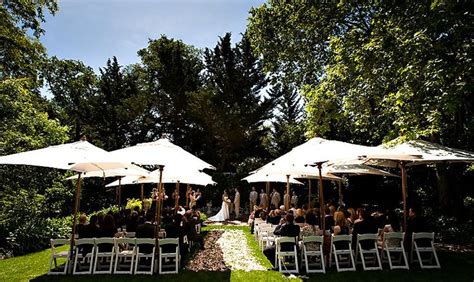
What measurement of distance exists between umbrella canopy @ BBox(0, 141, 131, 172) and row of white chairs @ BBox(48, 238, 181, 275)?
1.68 meters

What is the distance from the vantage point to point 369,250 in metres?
7.53

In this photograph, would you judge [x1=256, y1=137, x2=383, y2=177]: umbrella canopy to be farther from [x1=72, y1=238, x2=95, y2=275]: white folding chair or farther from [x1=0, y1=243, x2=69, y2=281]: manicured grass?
[x1=0, y1=243, x2=69, y2=281]: manicured grass

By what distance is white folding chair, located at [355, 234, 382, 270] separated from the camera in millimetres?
7434

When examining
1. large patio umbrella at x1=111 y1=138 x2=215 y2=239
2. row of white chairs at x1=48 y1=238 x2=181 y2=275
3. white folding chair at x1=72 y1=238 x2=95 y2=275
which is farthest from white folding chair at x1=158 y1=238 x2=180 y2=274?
white folding chair at x1=72 y1=238 x2=95 y2=275

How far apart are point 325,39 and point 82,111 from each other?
25725mm

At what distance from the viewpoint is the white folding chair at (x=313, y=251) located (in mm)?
7375

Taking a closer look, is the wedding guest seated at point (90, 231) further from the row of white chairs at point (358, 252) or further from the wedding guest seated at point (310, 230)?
the wedding guest seated at point (310, 230)

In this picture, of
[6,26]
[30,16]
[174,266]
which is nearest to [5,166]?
[6,26]

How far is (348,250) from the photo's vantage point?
747 cm

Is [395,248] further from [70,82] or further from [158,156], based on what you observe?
[70,82]

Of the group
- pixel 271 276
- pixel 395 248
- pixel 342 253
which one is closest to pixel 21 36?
pixel 271 276

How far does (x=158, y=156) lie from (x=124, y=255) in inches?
101

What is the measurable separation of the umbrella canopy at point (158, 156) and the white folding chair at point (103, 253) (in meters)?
1.97

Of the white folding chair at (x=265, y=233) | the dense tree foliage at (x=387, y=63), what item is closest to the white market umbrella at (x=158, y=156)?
the white folding chair at (x=265, y=233)
